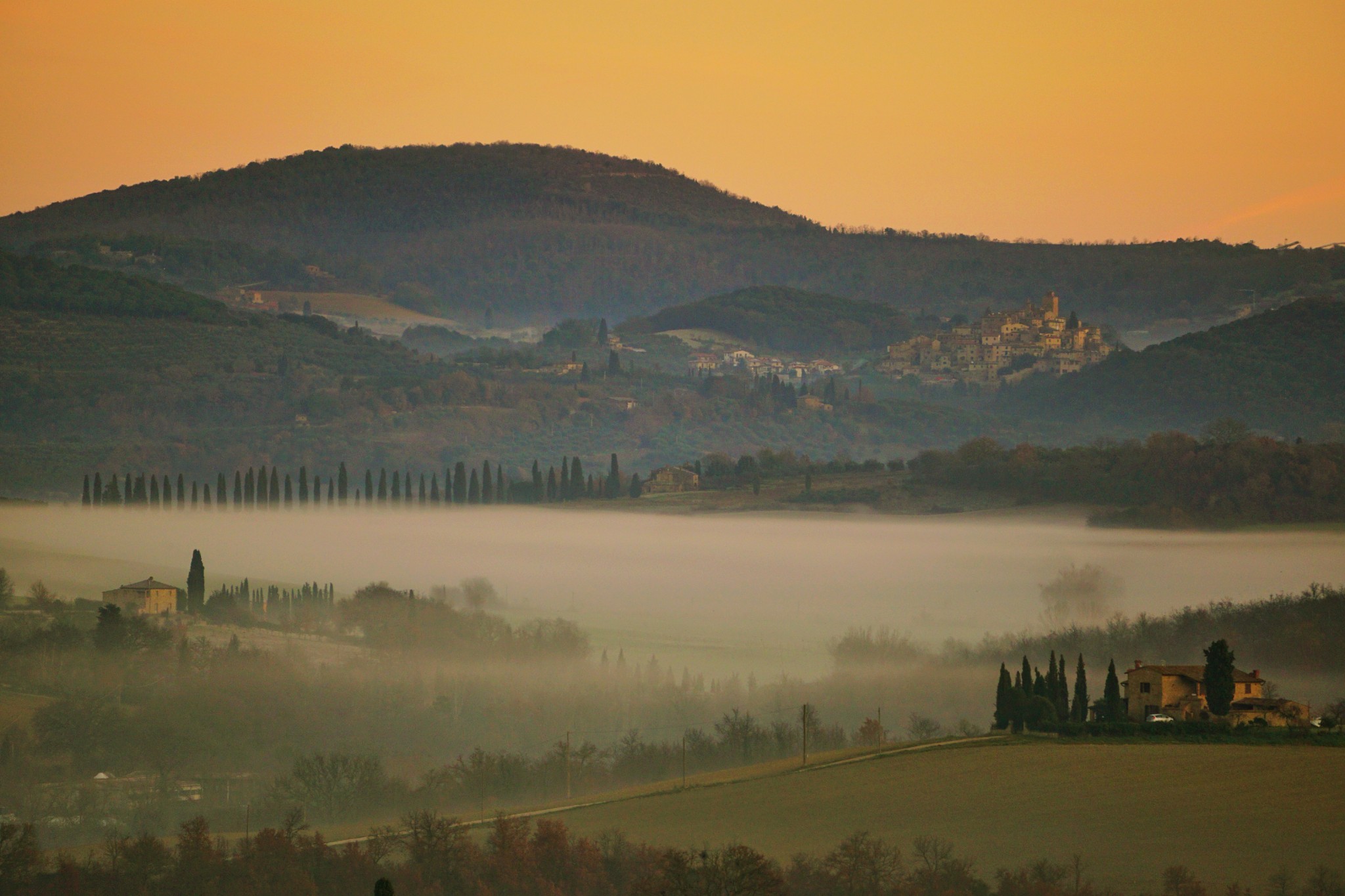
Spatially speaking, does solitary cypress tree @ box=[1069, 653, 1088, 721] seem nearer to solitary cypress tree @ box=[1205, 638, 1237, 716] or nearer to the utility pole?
solitary cypress tree @ box=[1205, 638, 1237, 716]

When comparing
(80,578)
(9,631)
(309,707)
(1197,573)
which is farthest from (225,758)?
(1197,573)

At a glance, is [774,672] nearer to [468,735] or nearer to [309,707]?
[468,735]

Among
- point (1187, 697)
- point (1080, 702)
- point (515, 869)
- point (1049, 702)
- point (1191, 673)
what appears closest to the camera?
point (515, 869)

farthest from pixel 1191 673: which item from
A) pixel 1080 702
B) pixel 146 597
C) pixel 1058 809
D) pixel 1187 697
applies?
pixel 146 597

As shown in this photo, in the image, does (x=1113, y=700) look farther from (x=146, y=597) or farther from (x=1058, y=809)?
(x=146, y=597)

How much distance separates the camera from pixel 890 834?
68.2 meters

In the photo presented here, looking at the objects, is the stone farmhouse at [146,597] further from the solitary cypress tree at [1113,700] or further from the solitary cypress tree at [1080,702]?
the solitary cypress tree at [1113,700]

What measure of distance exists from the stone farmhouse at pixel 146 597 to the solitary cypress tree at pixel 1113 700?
92308 millimetres

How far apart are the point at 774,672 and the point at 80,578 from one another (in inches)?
2738

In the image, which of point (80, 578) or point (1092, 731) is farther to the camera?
point (80, 578)

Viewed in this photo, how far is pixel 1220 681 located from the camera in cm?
8362

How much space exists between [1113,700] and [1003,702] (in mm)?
5729

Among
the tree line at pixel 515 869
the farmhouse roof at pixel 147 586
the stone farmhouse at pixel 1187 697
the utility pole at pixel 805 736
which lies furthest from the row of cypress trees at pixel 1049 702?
the farmhouse roof at pixel 147 586

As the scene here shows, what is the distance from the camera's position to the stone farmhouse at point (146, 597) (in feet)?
508
